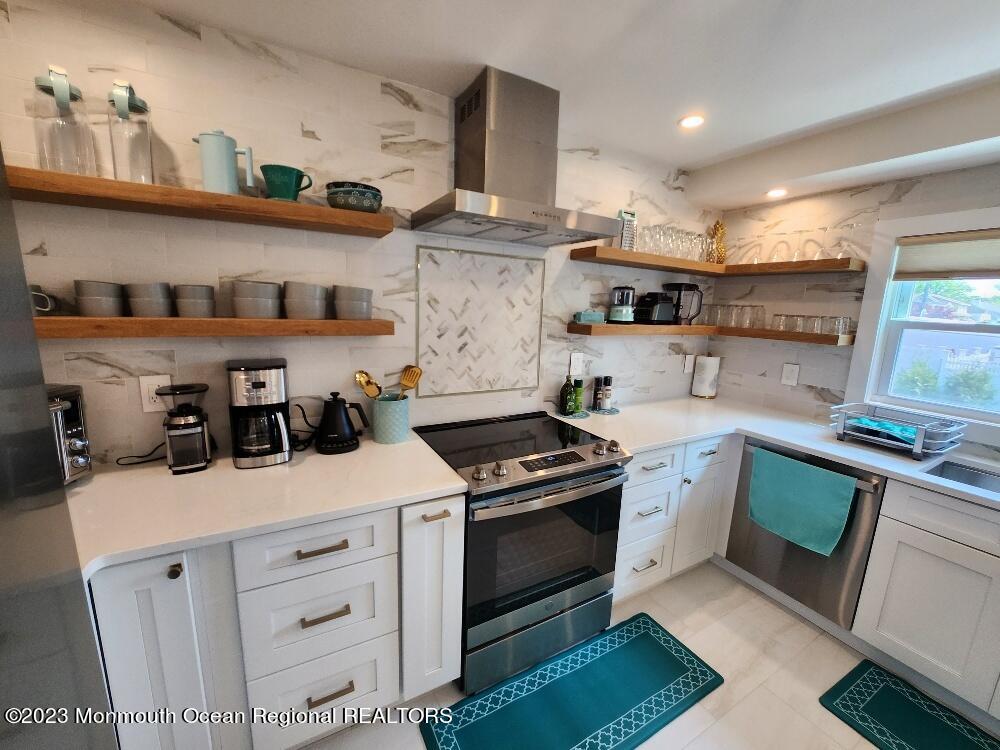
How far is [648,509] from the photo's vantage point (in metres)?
1.91

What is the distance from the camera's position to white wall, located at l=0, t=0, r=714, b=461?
1206 mm

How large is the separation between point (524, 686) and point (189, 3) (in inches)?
104

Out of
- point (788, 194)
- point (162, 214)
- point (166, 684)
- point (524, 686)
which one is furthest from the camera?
point (788, 194)

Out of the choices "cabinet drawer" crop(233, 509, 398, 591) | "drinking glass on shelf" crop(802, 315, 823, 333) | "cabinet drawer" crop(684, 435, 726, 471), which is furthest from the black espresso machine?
"cabinet drawer" crop(233, 509, 398, 591)

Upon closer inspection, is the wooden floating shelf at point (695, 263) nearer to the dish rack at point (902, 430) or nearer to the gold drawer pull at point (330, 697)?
the dish rack at point (902, 430)

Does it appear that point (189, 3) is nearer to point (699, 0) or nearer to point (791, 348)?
point (699, 0)

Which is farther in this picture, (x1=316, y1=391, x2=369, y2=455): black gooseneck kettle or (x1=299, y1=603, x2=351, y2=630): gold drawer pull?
(x1=316, y1=391, x2=369, y2=455): black gooseneck kettle

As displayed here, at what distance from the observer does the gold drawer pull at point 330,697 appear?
122cm

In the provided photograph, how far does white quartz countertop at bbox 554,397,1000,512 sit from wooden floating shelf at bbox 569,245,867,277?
0.86 metres

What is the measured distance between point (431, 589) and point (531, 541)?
1.37 feet

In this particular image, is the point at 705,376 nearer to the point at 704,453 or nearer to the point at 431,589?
the point at 704,453

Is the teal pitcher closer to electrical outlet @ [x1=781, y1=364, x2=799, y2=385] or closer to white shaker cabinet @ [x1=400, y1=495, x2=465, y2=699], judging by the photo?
white shaker cabinet @ [x1=400, y1=495, x2=465, y2=699]

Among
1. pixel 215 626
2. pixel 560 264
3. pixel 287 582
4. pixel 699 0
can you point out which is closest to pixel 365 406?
pixel 287 582

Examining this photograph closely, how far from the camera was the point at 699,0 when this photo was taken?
113 cm
